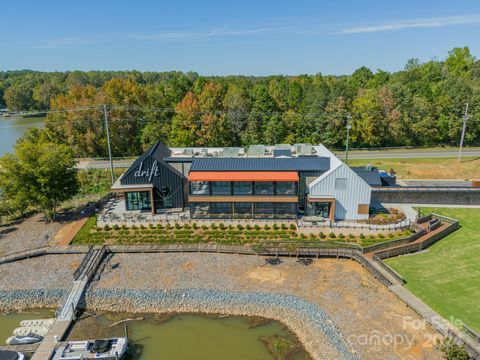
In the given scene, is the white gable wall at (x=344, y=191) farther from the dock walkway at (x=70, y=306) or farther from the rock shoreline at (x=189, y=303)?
the dock walkway at (x=70, y=306)

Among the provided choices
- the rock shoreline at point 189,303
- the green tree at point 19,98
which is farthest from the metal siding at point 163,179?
the green tree at point 19,98

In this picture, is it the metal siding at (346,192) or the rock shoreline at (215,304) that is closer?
the rock shoreline at (215,304)

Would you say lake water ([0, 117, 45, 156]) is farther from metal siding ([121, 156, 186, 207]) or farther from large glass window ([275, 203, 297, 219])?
large glass window ([275, 203, 297, 219])

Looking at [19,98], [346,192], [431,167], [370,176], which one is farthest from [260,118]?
[19,98]

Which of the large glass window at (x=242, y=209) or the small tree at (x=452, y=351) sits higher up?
the large glass window at (x=242, y=209)

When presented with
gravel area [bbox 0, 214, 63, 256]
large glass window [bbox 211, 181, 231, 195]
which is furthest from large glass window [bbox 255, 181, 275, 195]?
gravel area [bbox 0, 214, 63, 256]

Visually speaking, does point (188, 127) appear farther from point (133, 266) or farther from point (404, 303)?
point (404, 303)
